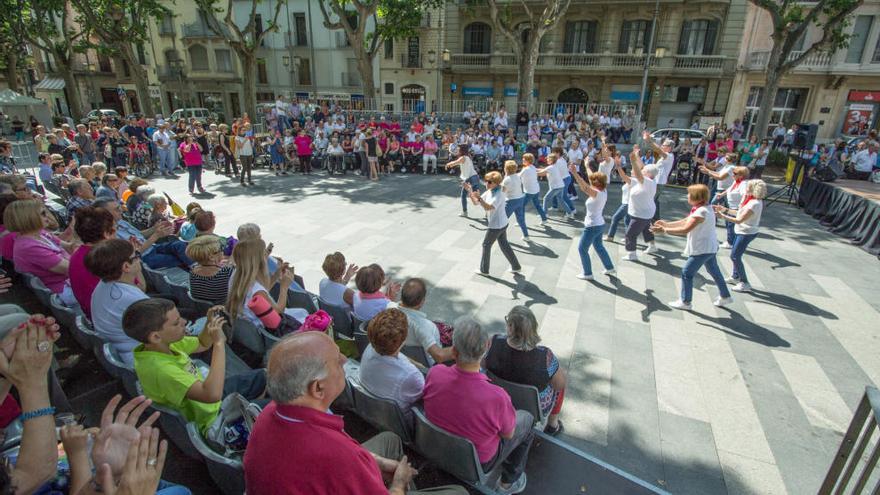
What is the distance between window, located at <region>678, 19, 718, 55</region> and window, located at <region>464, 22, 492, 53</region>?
12.1 m

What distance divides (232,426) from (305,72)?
125 feet

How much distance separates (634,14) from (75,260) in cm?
3136

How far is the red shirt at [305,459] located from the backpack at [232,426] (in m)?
0.87

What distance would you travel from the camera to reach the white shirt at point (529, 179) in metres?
9.36

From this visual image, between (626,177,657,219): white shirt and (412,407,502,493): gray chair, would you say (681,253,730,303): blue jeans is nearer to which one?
(626,177,657,219): white shirt

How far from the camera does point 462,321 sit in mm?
2875

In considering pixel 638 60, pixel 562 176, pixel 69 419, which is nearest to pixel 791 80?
pixel 638 60

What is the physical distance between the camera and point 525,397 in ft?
10.7

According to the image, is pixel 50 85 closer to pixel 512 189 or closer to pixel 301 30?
pixel 301 30

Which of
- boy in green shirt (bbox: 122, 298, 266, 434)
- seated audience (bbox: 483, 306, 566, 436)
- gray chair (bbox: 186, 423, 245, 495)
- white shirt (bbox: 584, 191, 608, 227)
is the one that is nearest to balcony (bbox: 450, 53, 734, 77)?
white shirt (bbox: 584, 191, 608, 227)

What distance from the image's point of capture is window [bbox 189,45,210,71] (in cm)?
3753

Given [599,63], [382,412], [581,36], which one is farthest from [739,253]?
[581,36]

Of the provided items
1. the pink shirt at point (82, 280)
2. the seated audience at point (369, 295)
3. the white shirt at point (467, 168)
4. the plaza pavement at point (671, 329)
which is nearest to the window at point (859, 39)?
the plaza pavement at point (671, 329)

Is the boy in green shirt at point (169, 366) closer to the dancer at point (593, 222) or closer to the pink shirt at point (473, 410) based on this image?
the pink shirt at point (473, 410)
